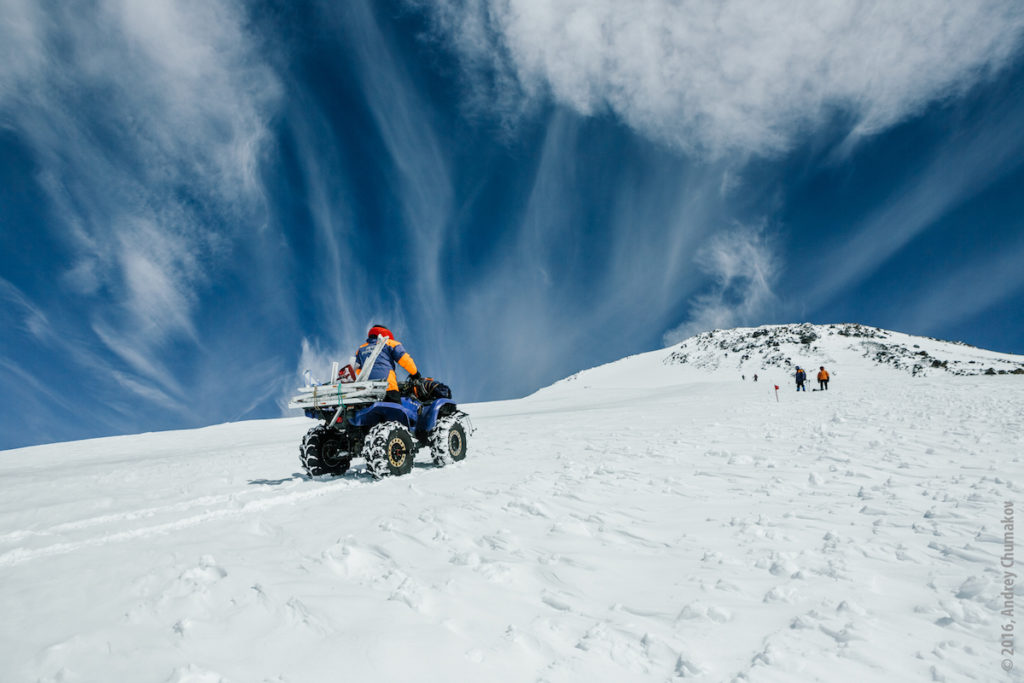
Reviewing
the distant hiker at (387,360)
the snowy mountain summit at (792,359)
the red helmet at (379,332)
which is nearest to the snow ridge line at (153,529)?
the distant hiker at (387,360)

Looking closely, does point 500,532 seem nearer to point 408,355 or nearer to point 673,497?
point 673,497

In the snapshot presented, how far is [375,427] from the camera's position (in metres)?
7.33

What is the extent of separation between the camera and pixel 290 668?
7.66 feet

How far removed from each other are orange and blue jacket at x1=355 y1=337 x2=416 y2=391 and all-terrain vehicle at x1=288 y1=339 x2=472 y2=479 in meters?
0.20

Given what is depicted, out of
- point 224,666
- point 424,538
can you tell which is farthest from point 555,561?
point 224,666

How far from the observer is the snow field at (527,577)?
2400 mm

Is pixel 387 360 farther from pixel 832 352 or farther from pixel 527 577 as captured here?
pixel 832 352

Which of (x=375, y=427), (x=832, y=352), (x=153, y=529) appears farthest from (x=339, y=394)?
(x=832, y=352)

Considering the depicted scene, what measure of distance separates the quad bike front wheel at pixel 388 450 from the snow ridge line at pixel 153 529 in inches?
29.2

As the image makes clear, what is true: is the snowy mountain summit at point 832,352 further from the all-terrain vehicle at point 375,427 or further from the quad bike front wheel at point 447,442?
the all-terrain vehicle at point 375,427

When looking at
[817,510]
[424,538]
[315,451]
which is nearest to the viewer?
[424,538]

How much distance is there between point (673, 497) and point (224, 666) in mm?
4594

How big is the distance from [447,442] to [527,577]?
4.92 metres

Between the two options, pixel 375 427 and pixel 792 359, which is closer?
pixel 375 427
